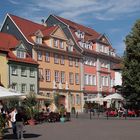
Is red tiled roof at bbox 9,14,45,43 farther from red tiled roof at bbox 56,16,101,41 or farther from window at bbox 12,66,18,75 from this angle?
red tiled roof at bbox 56,16,101,41

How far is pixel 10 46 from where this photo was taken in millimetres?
59875

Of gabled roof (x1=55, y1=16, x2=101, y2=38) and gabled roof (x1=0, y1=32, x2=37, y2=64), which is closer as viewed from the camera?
gabled roof (x1=0, y1=32, x2=37, y2=64)

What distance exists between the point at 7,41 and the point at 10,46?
138 centimetres

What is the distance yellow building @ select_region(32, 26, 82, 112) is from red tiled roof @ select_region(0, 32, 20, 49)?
311 centimetres

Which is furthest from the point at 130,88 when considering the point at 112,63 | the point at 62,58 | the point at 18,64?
the point at 112,63

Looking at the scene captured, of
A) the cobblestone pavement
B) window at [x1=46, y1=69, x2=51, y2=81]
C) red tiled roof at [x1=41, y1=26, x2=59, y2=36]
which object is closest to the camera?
the cobblestone pavement

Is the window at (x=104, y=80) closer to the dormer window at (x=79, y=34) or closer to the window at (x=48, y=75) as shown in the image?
the dormer window at (x=79, y=34)

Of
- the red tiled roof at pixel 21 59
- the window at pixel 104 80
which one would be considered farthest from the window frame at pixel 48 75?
the window at pixel 104 80

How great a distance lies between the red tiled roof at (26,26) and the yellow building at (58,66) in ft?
4.32

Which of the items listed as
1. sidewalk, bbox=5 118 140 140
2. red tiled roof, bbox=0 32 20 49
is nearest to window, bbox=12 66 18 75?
red tiled roof, bbox=0 32 20 49

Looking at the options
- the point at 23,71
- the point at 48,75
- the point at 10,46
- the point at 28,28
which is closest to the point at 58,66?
the point at 48,75

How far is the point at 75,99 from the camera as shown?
72.2 m

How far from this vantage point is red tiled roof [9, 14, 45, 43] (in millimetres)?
64719

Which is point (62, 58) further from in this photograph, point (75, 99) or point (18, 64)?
point (18, 64)
